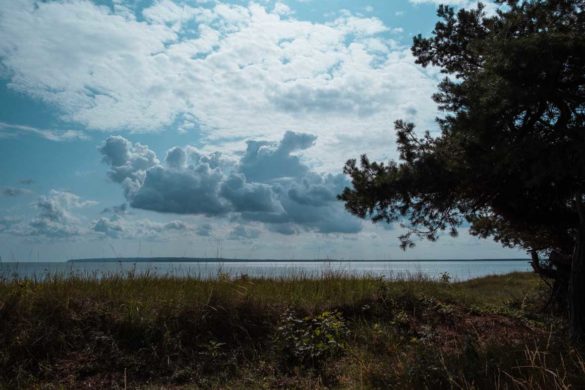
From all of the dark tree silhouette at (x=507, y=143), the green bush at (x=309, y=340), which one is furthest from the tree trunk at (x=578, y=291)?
the green bush at (x=309, y=340)

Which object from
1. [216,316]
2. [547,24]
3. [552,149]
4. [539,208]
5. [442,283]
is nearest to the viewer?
[552,149]

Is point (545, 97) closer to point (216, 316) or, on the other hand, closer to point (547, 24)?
point (547, 24)

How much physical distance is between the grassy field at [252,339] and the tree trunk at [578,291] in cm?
58

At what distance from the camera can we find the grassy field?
7086mm

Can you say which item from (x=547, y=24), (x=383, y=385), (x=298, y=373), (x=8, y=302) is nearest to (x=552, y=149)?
(x=547, y=24)

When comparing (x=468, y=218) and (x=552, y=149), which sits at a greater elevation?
(x=552, y=149)

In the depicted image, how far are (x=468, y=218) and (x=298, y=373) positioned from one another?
536cm

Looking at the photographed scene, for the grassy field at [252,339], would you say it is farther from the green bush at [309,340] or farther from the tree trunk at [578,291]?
the tree trunk at [578,291]

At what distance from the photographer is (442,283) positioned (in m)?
13.5

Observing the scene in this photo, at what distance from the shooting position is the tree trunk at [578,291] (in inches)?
337

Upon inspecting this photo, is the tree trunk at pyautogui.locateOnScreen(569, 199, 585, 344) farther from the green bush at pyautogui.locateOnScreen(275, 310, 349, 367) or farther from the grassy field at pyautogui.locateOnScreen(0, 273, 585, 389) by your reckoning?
the green bush at pyautogui.locateOnScreen(275, 310, 349, 367)

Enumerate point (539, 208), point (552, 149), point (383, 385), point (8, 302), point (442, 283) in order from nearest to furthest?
1. point (383, 385)
2. point (552, 149)
3. point (8, 302)
4. point (539, 208)
5. point (442, 283)

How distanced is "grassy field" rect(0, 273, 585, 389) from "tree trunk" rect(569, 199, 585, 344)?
576 mm

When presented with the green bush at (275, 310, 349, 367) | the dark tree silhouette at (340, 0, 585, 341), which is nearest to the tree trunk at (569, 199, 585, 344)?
the dark tree silhouette at (340, 0, 585, 341)
